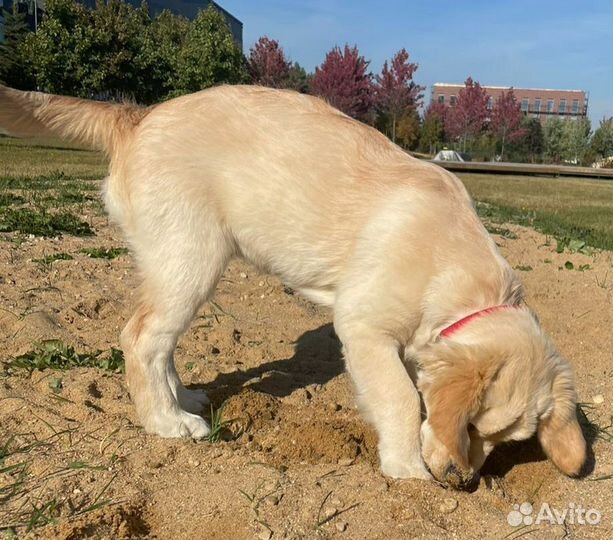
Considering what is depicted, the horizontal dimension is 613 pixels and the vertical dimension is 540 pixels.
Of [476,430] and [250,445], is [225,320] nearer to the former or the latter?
[250,445]

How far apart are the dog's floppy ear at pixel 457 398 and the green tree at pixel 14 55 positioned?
37.3m

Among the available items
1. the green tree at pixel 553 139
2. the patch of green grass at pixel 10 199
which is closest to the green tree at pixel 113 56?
the patch of green grass at pixel 10 199

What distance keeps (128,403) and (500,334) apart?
2076 mm

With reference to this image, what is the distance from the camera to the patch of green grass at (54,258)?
5.77m

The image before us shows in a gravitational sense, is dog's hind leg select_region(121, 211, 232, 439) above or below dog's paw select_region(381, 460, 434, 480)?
above

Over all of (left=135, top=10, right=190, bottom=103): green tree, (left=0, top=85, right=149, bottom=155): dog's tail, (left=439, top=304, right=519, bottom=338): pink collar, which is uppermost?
(left=135, top=10, right=190, bottom=103): green tree

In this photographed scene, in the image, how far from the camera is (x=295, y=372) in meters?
4.57

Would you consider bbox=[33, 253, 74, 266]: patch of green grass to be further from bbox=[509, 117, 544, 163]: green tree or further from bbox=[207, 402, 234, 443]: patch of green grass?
bbox=[509, 117, 544, 163]: green tree

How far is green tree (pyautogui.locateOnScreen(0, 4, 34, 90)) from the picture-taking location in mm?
37625

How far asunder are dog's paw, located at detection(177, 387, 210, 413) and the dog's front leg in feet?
3.50

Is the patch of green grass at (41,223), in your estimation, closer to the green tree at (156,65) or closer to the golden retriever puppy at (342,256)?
the golden retriever puppy at (342,256)

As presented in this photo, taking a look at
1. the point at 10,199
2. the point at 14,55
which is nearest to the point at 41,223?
the point at 10,199

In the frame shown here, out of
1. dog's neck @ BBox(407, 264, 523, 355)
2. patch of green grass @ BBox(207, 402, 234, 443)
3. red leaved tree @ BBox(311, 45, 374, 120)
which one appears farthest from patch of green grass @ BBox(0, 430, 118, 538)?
red leaved tree @ BBox(311, 45, 374, 120)

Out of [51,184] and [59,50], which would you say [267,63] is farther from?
[51,184]
